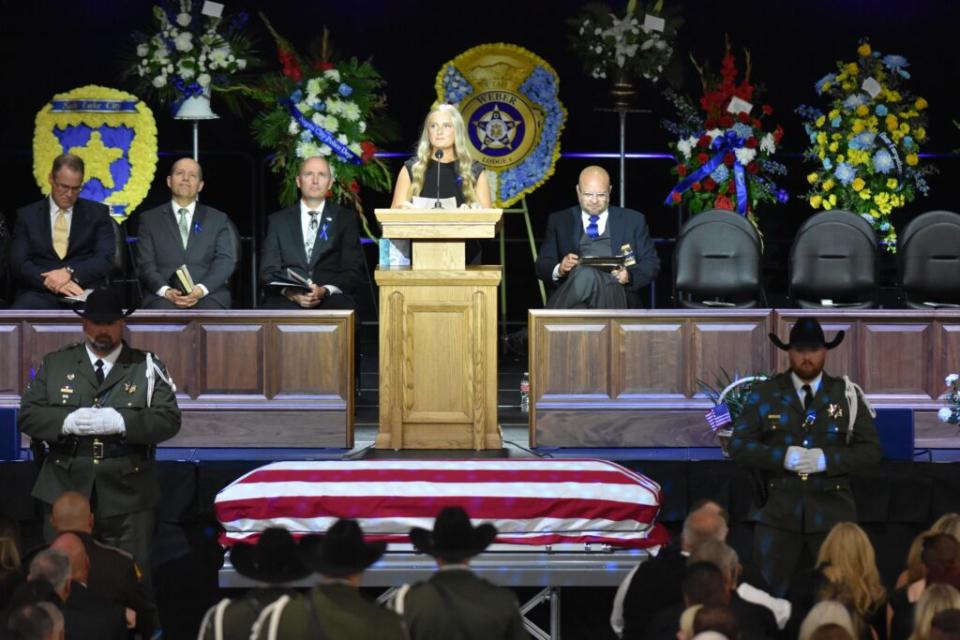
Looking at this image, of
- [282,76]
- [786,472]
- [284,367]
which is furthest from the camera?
[282,76]

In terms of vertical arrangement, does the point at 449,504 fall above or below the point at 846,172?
below

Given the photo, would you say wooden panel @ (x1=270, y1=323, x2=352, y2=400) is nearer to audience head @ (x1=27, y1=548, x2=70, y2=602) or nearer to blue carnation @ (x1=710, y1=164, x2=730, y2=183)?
audience head @ (x1=27, y1=548, x2=70, y2=602)

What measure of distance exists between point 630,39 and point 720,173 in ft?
3.70

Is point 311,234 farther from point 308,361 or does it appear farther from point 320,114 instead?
point 320,114

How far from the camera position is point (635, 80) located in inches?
530

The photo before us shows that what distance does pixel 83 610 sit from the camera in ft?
21.1

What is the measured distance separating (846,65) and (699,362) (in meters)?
3.68

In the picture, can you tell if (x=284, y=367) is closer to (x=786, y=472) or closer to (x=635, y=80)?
(x=786, y=472)

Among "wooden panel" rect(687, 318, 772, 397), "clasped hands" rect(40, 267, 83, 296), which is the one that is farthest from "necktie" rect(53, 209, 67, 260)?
"wooden panel" rect(687, 318, 772, 397)

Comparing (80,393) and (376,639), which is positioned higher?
(80,393)

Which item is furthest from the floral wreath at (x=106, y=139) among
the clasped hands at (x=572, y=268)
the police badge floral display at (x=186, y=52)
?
the clasped hands at (x=572, y=268)

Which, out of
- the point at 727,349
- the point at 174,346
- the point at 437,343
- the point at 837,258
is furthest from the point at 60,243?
the point at 837,258

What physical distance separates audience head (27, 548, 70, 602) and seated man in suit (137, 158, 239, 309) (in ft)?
12.8

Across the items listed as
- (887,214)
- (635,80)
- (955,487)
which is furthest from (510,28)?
(955,487)
